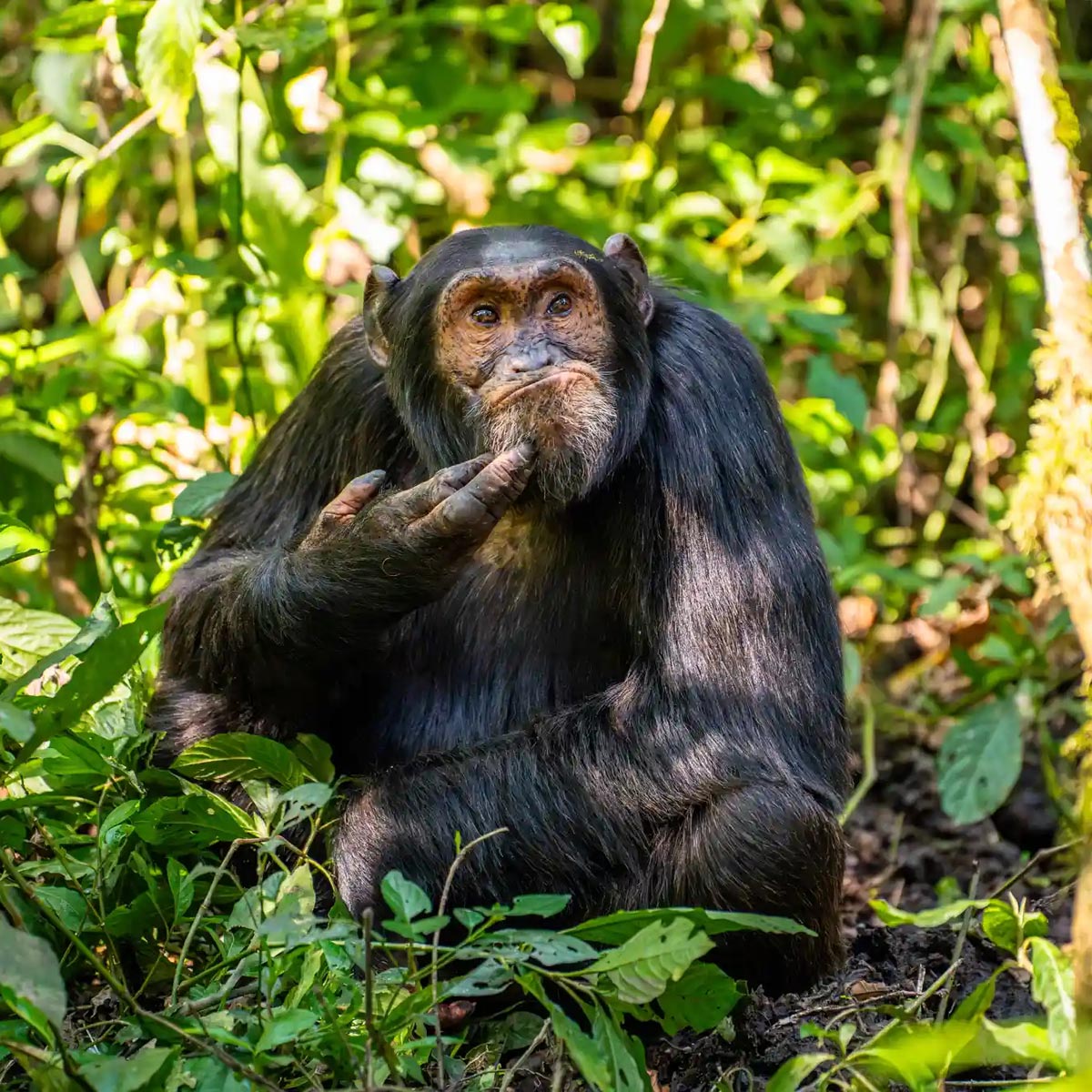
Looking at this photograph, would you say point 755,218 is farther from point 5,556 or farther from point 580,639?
point 5,556

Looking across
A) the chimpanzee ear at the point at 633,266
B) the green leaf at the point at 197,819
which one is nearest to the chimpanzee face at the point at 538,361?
the chimpanzee ear at the point at 633,266

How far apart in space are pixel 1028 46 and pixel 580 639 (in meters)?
2.14

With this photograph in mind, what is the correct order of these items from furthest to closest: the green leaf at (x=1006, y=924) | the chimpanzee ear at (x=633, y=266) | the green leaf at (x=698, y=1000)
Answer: the chimpanzee ear at (x=633, y=266)
the green leaf at (x=1006, y=924)
the green leaf at (x=698, y=1000)

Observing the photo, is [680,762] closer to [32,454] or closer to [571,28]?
[32,454]

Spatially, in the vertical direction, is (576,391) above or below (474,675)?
above

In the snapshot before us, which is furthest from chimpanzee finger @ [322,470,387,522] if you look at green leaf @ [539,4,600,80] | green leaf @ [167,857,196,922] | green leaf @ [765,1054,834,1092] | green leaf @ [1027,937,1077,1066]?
green leaf @ [539,4,600,80]

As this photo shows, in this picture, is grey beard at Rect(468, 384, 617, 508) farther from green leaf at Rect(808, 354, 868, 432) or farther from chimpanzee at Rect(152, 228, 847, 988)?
green leaf at Rect(808, 354, 868, 432)

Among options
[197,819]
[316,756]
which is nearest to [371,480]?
[316,756]

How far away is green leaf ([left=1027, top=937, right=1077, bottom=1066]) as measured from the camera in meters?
2.81

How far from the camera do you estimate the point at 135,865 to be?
4074 mm

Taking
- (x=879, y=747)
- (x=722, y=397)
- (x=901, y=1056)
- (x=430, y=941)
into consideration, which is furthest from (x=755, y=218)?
(x=901, y=1056)

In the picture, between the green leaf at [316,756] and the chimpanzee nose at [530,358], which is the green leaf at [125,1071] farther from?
the chimpanzee nose at [530,358]

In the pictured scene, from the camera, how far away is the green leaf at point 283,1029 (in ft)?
10.3

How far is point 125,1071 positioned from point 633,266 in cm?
301
